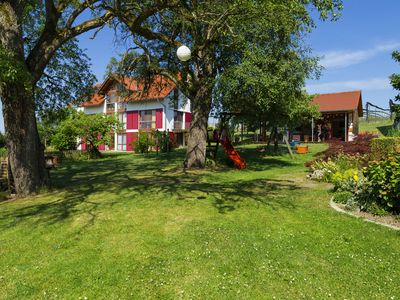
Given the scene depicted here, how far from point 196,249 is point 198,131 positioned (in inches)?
403

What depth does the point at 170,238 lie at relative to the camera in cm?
603

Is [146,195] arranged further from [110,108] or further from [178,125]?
[110,108]

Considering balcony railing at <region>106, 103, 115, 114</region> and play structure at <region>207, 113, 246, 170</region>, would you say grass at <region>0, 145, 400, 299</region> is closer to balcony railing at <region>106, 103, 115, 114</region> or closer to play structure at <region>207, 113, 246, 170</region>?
play structure at <region>207, 113, 246, 170</region>

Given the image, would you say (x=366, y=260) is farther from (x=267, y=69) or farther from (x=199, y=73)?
(x=199, y=73)

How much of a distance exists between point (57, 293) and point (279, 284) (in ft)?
9.77

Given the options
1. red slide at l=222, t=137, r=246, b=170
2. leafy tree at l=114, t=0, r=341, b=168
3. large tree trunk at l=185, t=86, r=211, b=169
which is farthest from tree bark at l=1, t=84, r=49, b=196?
red slide at l=222, t=137, r=246, b=170

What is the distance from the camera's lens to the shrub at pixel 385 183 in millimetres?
6282

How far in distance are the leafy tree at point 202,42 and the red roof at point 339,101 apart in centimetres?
2089

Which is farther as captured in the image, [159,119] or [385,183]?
[159,119]

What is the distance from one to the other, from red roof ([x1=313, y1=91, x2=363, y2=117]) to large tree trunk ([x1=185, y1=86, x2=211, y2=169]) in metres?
22.9

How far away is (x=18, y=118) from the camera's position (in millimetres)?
10258

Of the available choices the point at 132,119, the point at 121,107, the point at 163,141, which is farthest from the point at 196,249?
the point at 121,107

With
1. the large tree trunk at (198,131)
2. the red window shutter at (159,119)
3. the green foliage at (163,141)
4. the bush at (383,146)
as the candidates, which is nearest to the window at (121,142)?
the red window shutter at (159,119)

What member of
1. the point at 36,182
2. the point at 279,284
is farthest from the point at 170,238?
the point at 36,182
